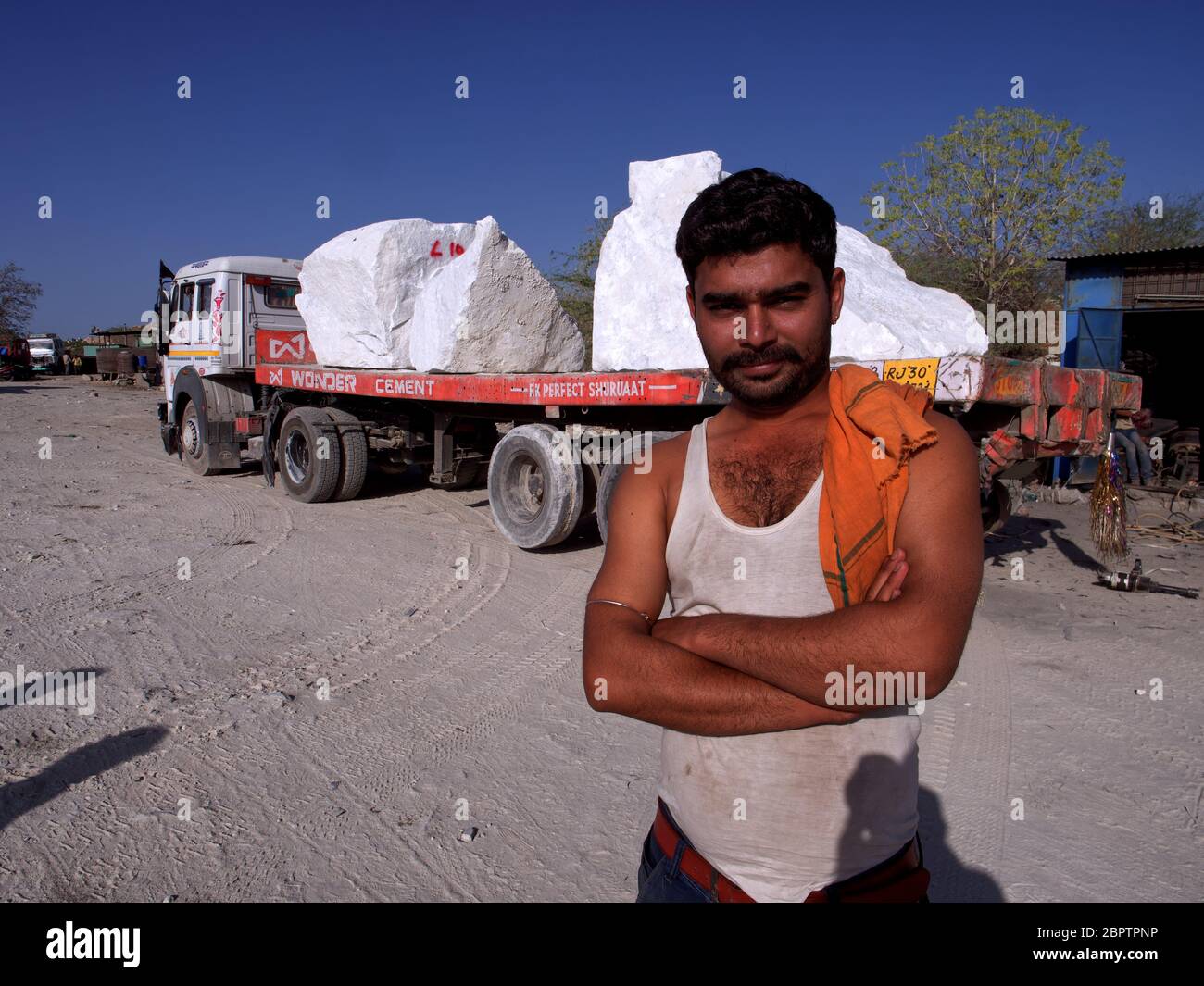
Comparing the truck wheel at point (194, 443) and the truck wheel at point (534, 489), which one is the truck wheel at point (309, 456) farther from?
the truck wheel at point (534, 489)

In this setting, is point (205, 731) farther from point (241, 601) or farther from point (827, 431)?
point (827, 431)

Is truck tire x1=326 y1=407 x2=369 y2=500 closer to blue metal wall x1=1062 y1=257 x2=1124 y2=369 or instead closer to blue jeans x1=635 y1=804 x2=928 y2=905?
blue jeans x1=635 y1=804 x2=928 y2=905

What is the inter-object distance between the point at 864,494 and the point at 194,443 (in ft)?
42.0

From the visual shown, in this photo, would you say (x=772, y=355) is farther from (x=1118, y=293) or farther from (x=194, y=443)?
(x=1118, y=293)

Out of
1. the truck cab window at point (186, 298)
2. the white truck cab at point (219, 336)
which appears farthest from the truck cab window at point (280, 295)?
the truck cab window at point (186, 298)

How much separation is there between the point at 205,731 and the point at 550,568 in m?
3.59

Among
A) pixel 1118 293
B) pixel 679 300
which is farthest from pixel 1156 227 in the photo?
pixel 679 300

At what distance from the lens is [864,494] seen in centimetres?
138

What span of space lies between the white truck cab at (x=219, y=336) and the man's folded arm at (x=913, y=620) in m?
11.9

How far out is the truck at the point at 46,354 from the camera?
123 feet

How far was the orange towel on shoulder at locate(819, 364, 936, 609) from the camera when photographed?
1.38m

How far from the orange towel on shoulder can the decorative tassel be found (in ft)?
19.1

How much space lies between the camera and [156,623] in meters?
5.51

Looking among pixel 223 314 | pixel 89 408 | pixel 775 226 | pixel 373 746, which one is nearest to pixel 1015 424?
pixel 373 746
